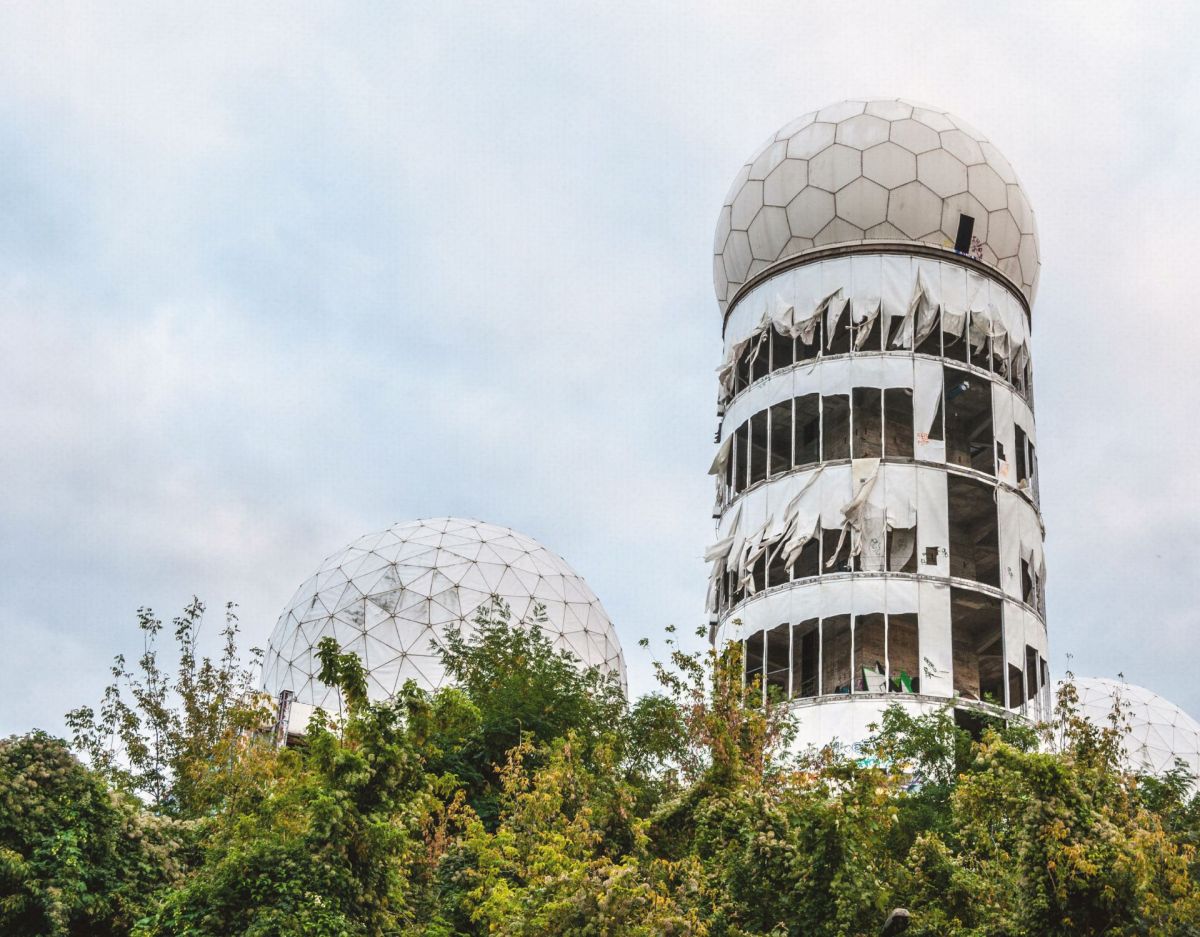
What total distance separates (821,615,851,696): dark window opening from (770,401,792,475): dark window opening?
366 centimetres

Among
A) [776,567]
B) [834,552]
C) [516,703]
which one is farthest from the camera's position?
[776,567]

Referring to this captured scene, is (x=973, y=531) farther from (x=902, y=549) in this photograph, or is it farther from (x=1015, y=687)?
(x=1015, y=687)

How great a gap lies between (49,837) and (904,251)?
73.3ft

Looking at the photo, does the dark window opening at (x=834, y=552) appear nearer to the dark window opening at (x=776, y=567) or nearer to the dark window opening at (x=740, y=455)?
the dark window opening at (x=776, y=567)

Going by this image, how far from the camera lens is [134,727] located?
26594 millimetres

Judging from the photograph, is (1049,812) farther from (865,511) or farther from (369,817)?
(865,511)

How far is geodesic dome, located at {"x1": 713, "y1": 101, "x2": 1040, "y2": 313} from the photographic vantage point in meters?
33.9

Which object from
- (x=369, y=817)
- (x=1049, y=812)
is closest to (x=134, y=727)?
(x=369, y=817)

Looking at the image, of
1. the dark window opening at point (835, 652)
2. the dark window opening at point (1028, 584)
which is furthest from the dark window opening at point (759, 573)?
the dark window opening at point (1028, 584)

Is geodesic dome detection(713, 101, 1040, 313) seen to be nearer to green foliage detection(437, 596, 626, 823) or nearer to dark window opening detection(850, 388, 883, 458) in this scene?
dark window opening detection(850, 388, 883, 458)

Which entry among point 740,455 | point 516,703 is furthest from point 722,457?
point 516,703

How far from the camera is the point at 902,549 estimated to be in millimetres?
31797

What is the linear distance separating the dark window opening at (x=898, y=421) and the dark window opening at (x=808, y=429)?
1.52 meters

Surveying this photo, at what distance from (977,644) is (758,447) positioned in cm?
649
